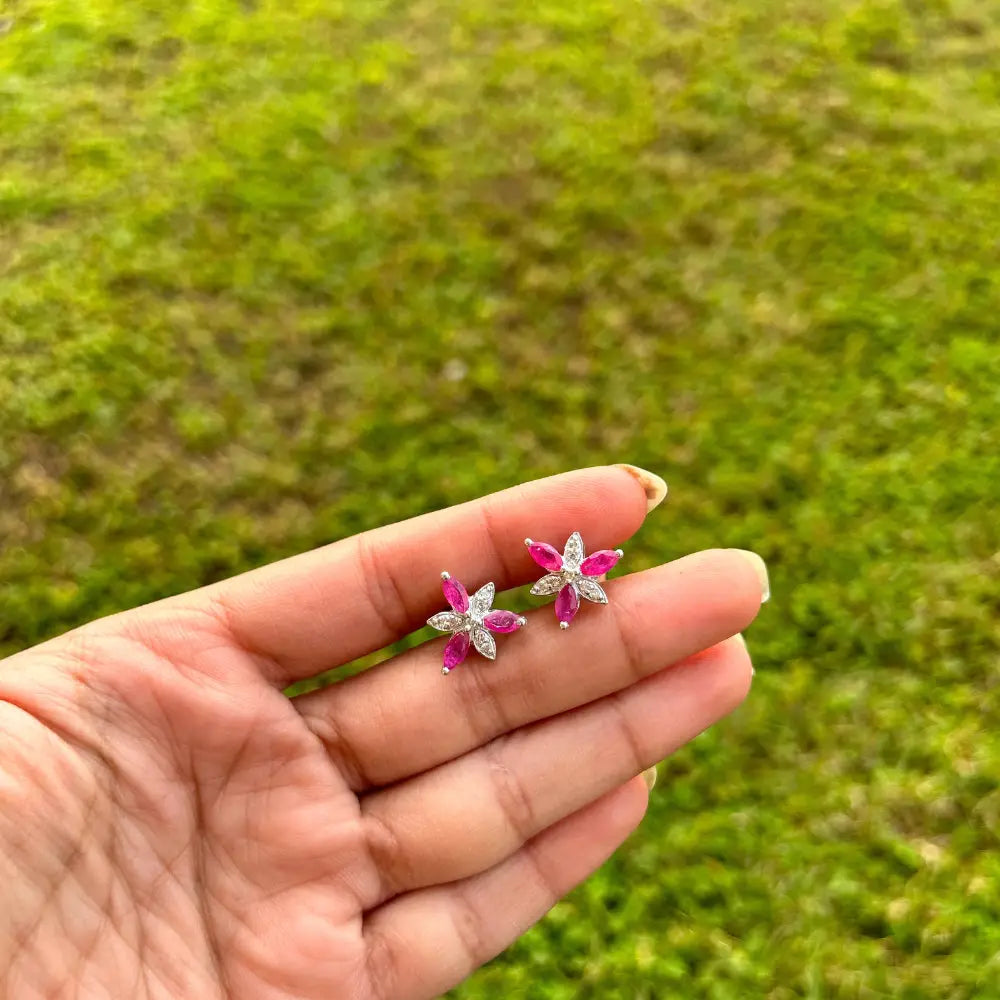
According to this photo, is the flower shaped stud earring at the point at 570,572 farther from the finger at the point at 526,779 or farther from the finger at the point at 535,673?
the finger at the point at 526,779

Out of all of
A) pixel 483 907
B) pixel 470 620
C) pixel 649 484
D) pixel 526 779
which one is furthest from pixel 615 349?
pixel 483 907

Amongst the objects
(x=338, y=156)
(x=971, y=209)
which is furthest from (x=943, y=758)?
(x=338, y=156)

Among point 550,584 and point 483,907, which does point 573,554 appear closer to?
point 550,584

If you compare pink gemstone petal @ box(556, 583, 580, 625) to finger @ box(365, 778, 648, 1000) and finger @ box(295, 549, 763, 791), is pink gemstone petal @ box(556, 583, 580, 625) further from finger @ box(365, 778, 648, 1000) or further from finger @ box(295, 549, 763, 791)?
finger @ box(365, 778, 648, 1000)

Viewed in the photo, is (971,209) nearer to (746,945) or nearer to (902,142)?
(902,142)

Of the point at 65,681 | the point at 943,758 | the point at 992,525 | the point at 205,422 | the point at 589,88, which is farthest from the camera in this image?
the point at 589,88

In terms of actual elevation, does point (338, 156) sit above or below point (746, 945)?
above

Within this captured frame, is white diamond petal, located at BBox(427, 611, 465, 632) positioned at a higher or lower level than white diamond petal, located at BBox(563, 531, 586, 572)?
lower

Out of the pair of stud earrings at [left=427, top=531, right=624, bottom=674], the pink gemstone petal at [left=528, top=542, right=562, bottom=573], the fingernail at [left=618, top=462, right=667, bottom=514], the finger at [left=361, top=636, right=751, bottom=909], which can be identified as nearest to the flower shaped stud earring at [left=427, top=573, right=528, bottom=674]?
the pair of stud earrings at [left=427, top=531, right=624, bottom=674]
